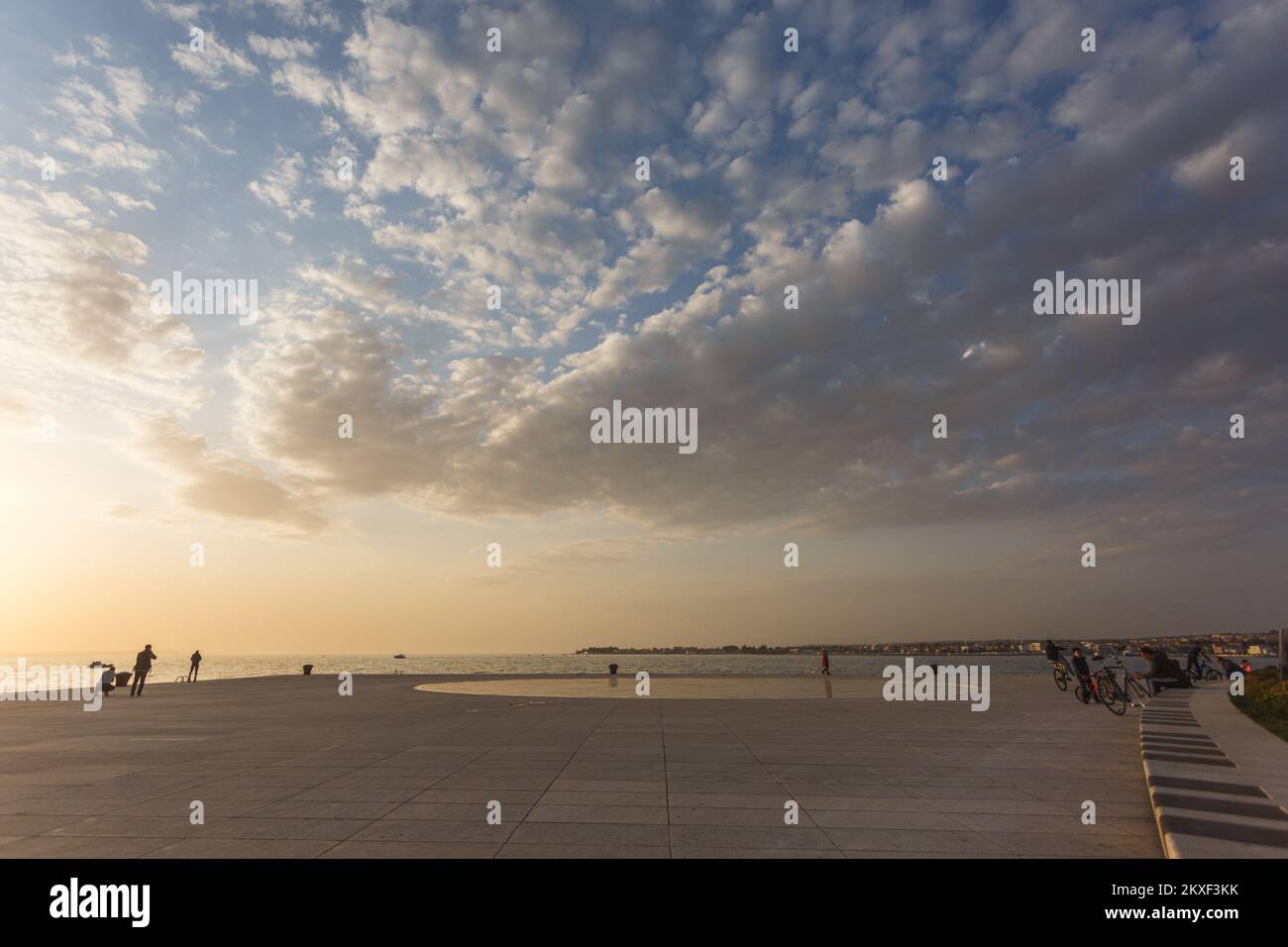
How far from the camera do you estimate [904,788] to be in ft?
33.8

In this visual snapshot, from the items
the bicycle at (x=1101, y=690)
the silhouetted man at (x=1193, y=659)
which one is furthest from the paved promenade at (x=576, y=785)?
the silhouetted man at (x=1193, y=659)

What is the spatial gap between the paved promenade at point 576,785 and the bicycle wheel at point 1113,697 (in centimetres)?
67

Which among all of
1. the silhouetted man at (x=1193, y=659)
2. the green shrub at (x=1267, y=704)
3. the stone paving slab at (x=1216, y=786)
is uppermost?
the stone paving slab at (x=1216, y=786)

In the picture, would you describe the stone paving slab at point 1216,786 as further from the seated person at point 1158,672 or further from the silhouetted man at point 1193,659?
the silhouetted man at point 1193,659

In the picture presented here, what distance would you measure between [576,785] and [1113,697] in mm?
18500

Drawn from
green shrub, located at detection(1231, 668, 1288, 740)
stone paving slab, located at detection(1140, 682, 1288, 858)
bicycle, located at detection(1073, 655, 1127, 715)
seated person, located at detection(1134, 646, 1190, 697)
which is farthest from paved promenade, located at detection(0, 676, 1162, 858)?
seated person, located at detection(1134, 646, 1190, 697)

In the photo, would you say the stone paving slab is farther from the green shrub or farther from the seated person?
the seated person

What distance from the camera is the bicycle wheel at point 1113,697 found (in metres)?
21.2

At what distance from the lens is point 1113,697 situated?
842 inches

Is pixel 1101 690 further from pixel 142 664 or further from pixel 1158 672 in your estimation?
pixel 142 664

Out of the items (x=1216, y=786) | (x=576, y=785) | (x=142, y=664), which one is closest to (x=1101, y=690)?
(x=1216, y=786)
